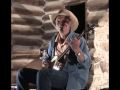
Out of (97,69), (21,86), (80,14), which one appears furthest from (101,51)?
(21,86)

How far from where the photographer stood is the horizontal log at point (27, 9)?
585cm

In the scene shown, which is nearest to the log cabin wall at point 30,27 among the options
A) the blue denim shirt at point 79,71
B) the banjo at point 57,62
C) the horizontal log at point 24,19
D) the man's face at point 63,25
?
the horizontal log at point 24,19

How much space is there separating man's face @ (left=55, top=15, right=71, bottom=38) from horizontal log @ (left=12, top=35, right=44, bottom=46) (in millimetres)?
339

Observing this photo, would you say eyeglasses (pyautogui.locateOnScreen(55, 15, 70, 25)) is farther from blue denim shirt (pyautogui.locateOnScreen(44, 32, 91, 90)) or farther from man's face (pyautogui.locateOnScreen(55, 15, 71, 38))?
blue denim shirt (pyautogui.locateOnScreen(44, 32, 91, 90))

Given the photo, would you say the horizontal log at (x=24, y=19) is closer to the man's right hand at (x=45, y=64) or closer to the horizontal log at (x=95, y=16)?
the man's right hand at (x=45, y=64)

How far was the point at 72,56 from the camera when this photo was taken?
559cm

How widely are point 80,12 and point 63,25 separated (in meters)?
0.31

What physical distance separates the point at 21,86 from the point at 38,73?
321 millimetres

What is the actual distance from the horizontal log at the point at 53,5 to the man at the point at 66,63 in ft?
0.32

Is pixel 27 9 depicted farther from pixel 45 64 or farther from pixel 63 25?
pixel 45 64

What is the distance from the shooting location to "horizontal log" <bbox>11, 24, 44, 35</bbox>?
5820 millimetres

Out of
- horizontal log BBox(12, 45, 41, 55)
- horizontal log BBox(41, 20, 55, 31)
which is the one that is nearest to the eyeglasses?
horizontal log BBox(41, 20, 55, 31)
